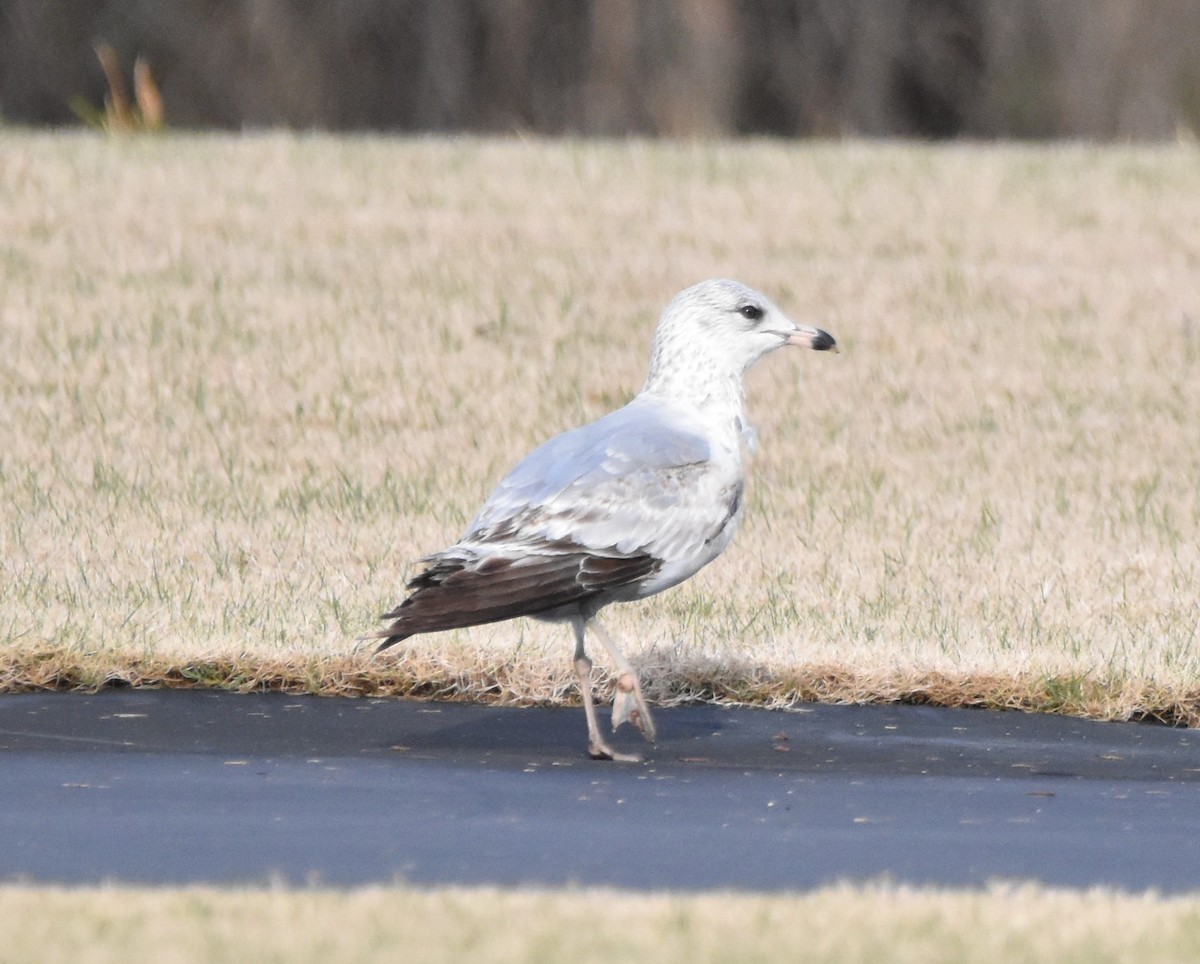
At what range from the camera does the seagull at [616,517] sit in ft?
24.5

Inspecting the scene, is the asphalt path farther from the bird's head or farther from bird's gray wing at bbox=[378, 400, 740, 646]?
the bird's head

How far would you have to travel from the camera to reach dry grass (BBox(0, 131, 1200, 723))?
9.41 meters

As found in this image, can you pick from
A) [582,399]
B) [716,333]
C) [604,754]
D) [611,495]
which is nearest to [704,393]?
[716,333]

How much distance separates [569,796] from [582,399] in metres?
9.00

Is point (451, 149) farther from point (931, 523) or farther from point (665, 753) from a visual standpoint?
point (665, 753)

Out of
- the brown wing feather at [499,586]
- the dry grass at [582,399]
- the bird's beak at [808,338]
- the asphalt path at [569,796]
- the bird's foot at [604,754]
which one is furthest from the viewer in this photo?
the dry grass at [582,399]

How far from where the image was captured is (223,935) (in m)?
5.04

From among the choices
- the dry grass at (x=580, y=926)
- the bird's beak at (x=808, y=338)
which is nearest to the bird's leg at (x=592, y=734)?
the bird's beak at (x=808, y=338)

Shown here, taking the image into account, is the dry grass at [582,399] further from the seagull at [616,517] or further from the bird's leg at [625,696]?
the seagull at [616,517]

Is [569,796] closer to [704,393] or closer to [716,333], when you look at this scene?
[704,393]

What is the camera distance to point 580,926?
517 centimetres

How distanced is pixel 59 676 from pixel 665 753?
2414 millimetres

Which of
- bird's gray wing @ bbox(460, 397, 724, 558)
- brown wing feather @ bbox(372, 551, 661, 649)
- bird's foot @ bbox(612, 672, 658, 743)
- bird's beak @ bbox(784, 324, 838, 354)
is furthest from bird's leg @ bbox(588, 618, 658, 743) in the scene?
bird's beak @ bbox(784, 324, 838, 354)

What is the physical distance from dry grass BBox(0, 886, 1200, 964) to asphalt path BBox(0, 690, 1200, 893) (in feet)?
1.17
